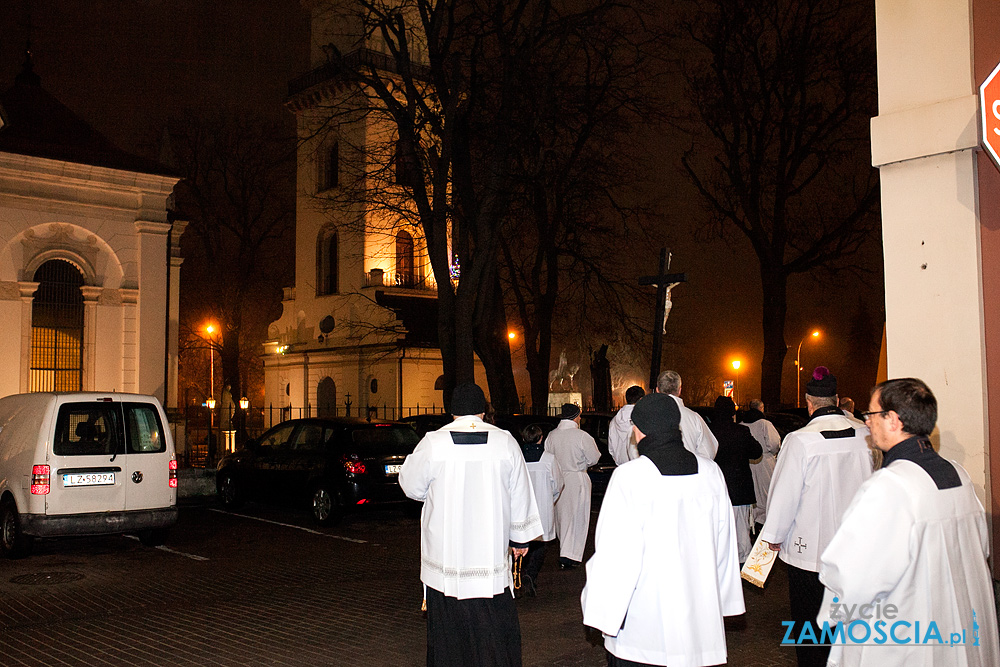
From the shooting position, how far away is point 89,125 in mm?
25453

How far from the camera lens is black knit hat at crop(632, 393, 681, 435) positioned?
3.78 meters

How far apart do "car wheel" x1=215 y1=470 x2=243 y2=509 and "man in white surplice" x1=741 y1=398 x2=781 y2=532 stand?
867 centimetres

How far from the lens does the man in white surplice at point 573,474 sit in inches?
389

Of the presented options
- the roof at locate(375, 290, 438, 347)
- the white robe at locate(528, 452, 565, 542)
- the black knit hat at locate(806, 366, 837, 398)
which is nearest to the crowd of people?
the black knit hat at locate(806, 366, 837, 398)

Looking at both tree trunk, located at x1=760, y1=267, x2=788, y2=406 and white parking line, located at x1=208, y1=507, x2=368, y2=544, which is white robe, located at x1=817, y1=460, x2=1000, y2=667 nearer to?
white parking line, located at x1=208, y1=507, x2=368, y2=544

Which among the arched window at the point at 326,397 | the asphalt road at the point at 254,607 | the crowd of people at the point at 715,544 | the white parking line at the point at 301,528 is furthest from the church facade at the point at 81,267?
the arched window at the point at 326,397

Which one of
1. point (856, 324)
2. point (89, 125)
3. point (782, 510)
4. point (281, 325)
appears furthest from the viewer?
point (856, 324)

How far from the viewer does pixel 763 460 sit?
11773 mm

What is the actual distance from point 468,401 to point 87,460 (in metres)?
7.01

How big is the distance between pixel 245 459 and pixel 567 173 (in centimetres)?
1202

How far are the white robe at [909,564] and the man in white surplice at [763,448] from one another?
816 cm

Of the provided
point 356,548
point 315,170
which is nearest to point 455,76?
point 356,548

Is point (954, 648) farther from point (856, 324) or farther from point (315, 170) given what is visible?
point (856, 324)

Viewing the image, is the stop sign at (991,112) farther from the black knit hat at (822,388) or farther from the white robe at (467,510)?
the white robe at (467,510)
